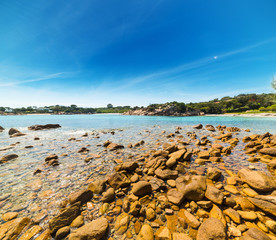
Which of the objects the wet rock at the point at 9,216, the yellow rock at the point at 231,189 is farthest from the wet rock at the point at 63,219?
the yellow rock at the point at 231,189

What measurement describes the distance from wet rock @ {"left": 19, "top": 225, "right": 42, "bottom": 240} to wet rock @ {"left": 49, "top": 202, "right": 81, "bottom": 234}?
468 millimetres

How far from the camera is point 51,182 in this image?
5980mm

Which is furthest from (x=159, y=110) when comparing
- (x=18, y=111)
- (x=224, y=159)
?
(x=18, y=111)

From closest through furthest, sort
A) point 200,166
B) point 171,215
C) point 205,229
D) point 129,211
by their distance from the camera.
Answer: point 205,229
point 171,215
point 129,211
point 200,166

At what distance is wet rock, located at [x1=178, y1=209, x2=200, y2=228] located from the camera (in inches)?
131

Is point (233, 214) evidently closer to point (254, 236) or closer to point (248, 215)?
point (248, 215)

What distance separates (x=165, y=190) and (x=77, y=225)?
3625mm

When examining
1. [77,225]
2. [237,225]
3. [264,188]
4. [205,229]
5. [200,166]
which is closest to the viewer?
[205,229]

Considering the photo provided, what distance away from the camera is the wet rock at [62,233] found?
3.16 meters

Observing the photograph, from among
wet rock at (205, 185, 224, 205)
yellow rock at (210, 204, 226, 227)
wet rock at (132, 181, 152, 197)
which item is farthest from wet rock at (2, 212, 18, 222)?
wet rock at (205, 185, 224, 205)

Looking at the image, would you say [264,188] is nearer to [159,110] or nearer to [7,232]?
[7,232]

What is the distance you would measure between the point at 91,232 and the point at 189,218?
3.08 metres

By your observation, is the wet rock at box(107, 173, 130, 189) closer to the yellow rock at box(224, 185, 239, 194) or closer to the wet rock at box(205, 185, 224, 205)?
the wet rock at box(205, 185, 224, 205)

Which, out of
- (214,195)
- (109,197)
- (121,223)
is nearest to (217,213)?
(214,195)
